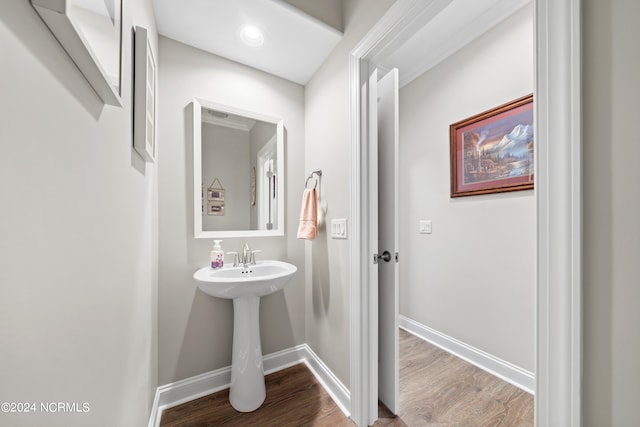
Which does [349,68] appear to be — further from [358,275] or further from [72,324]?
[72,324]

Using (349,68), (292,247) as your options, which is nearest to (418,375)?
(292,247)

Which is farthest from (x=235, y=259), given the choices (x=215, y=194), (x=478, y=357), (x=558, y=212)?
(x=478, y=357)

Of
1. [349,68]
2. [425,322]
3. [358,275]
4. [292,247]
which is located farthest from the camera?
[425,322]

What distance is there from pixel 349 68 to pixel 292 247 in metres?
1.22

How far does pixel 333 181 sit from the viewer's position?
1461 mm

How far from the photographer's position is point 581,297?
511 millimetres

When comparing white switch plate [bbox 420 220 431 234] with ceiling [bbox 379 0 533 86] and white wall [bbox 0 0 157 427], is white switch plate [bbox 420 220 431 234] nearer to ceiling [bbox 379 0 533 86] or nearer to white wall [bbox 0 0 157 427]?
ceiling [bbox 379 0 533 86]

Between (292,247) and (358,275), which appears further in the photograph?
(292,247)

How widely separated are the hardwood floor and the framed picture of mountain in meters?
1.30

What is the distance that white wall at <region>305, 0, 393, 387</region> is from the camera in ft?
4.38

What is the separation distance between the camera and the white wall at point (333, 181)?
1.33 meters

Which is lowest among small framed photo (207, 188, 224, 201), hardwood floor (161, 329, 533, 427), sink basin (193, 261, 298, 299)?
hardwood floor (161, 329, 533, 427)

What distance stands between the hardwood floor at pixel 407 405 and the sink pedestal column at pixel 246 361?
0.06 meters

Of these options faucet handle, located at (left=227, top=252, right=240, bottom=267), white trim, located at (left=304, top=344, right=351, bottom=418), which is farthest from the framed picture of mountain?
faucet handle, located at (left=227, top=252, right=240, bottom=267)
